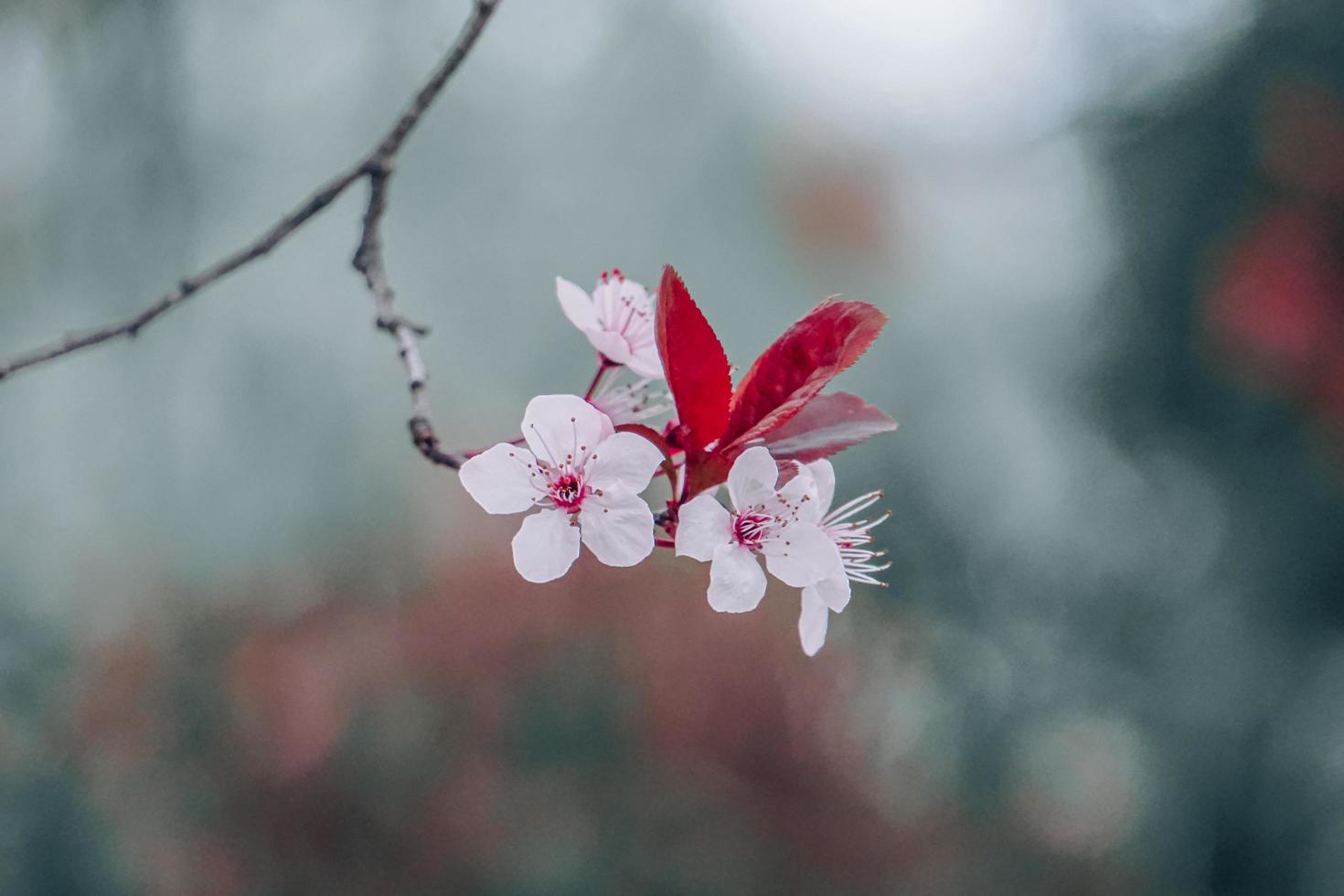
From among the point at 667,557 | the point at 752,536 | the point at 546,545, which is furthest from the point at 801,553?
the point at 667,557

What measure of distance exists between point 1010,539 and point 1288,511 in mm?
546

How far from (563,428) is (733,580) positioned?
4.5 inches

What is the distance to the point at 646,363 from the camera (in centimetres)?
55

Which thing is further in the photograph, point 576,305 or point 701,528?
point 576,305

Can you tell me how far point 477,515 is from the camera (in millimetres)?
1660

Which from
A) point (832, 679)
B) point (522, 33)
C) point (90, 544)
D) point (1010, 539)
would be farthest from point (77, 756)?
point (1010, 539)

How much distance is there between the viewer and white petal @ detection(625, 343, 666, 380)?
1.74ft

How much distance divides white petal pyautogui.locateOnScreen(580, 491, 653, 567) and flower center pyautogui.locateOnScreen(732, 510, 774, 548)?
1.8 inches

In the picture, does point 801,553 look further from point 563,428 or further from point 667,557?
point 667,557

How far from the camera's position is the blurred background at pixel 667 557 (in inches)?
62.5

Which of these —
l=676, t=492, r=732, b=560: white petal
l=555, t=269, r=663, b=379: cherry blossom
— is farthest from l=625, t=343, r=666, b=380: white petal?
l=676, t=492, r=732, b=560: white petal

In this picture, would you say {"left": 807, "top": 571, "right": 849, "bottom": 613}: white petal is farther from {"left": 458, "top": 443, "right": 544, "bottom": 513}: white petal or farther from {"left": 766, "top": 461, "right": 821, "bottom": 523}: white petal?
{"left": 458, "top": 443, "right": 544, "bottom": 513}: white petal

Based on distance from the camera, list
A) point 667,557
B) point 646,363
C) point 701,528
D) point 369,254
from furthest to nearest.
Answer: point 667,557
point 369,254
point 646,363
point 701,528

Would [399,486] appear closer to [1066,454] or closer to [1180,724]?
[1066,454]
